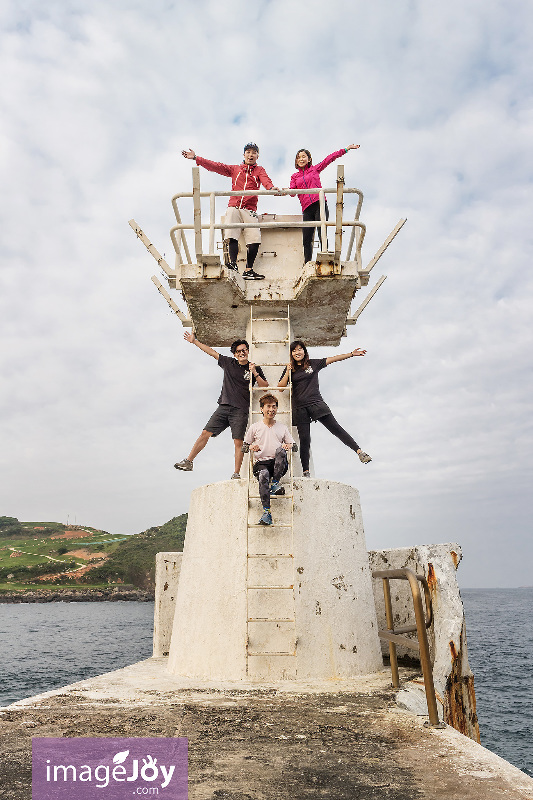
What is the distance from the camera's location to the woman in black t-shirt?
8.80 metres

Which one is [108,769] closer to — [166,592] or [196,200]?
[196,200]

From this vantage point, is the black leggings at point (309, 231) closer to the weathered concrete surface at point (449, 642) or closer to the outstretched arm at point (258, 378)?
the outstretched arm at point (258, 378)

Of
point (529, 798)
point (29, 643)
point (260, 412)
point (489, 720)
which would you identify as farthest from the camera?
point (29, 643)

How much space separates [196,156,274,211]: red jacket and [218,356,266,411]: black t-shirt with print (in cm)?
277

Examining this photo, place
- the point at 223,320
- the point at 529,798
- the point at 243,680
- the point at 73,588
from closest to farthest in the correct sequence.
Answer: the point at 529,798 < the point at 243,680 < the point at 223,320 < the point at 73,588

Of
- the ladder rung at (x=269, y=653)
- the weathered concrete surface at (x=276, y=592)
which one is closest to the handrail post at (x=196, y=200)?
the weathered concrete surface at (x=276, y=592)

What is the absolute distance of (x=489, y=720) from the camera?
861 inches

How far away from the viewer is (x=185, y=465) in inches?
340

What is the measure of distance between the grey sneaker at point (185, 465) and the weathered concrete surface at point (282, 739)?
306 centimetres

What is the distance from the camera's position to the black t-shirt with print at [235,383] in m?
8.80

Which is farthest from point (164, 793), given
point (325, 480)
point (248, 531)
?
point (325, 480)

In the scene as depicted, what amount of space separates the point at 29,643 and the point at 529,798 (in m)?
62.7

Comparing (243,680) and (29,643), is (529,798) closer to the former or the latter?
(243,680)

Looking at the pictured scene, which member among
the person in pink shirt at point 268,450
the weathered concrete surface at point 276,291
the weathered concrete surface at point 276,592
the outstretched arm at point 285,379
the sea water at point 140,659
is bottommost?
the sea water at point 140,659
